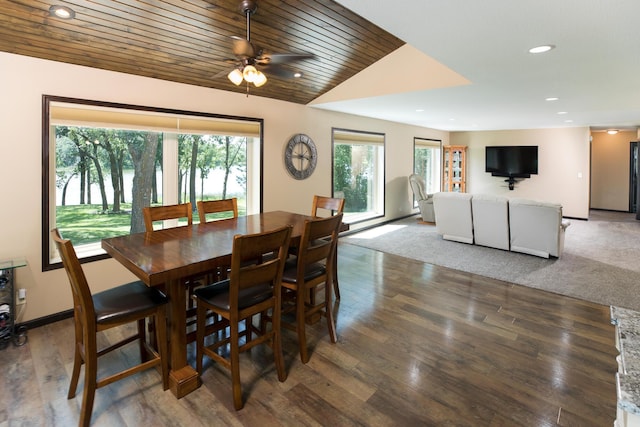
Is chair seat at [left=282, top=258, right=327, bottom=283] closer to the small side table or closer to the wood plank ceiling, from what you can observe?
the wood plank ceiling

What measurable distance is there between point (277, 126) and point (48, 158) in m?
2.77

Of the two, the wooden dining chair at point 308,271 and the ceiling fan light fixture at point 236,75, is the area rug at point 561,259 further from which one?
the ceiling fan light fixture at point 236,75

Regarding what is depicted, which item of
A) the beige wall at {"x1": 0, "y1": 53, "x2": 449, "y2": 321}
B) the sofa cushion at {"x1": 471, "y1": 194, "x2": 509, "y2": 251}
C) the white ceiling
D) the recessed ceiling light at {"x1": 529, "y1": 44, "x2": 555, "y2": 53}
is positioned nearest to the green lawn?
the beige wall at {"x1": 0, "y1": 53, "x2": 449, "y2": 321}

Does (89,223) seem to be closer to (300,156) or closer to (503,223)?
(300,156)

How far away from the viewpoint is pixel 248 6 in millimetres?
2816

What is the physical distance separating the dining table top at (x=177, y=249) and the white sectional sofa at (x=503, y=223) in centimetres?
354

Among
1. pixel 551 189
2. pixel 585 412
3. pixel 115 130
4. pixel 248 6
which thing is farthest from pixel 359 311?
pixel 551 189

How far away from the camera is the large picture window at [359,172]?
6.53 m

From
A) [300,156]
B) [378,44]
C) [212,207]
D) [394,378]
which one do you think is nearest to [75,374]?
[212,207]

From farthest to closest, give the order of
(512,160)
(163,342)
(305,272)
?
1. (512,160)
2. (305,272)
3. (163,342)

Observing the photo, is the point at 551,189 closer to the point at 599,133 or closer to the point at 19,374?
the point at 599,133

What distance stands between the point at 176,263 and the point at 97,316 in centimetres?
50

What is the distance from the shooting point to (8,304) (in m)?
2.76

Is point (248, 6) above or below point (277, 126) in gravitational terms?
above
